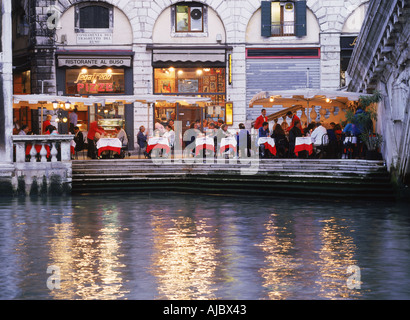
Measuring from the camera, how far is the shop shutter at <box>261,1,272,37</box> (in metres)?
33.3

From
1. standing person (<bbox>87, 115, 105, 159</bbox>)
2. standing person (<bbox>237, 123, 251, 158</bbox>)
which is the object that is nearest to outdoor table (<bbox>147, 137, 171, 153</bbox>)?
standing person (<bbox>87, 115, 105, 159</bbox>)

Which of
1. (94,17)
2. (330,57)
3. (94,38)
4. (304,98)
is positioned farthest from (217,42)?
(304,98)

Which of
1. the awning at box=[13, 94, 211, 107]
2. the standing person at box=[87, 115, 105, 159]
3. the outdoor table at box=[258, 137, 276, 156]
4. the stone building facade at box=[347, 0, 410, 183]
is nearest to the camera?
the stone building facade at box=[347, 0, 410, 183]

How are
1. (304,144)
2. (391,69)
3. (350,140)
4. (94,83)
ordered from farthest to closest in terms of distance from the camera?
1. (94,83)
2. (304,144)
3. (350,140)
4. (391,69)

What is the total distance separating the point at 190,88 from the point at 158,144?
8.85 meters

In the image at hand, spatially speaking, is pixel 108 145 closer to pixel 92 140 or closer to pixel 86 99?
pixel 92 140

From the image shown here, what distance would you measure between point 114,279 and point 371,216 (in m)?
7.64

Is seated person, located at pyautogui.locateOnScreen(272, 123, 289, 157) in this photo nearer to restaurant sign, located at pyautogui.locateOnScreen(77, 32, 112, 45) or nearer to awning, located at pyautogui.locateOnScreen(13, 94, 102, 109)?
awning, located at pyautogui.locateOnScreen(13, 94, 102, 109)

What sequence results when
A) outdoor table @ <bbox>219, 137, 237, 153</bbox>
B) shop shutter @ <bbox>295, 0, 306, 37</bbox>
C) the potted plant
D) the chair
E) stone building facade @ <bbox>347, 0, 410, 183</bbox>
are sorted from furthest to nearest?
shop shutter @ <bbox>295, 0, 306, 37</bbox> → outdoor table @ <bbox>219, 137, 237, 153</bbox> → the chair → the potted plant → stone building facade @ <bbox>347, 0, 410, 183</bbox>

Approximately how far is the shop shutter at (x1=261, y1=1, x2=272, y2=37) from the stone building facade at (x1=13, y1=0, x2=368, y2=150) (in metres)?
0.04

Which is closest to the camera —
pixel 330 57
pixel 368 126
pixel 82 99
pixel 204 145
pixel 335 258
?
pixel 335 258

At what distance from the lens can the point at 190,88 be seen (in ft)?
110

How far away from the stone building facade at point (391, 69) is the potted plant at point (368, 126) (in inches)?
7.9
